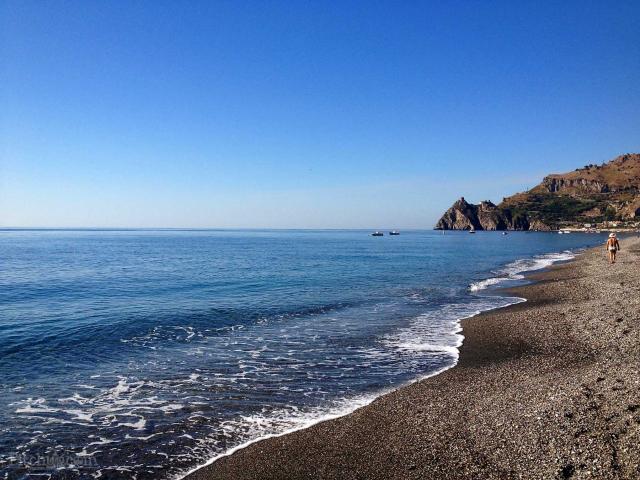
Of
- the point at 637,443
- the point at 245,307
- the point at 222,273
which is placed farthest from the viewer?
the point at 222,273

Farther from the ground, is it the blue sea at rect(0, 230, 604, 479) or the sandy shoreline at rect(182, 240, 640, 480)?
the sandy shoreline at rect(182, 240, 640, 480)

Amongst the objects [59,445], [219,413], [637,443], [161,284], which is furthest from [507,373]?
[161,284]

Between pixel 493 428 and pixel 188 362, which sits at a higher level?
pixel 493 428

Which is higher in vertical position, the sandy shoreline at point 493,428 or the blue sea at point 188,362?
the sandy shoreline at point 493,428

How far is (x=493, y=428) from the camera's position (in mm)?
10352

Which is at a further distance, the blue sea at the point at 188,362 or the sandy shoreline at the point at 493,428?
the blue sea at the point at 188,362

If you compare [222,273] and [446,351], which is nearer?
[446,351]

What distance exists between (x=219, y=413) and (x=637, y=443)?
10.7m

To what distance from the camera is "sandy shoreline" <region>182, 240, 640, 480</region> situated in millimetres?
8602

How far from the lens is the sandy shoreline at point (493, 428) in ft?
28.2

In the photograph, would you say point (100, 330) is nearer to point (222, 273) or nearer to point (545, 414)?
point (545, 414)

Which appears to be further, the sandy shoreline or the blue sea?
the blue sea

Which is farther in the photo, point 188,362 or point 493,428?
point 188,362

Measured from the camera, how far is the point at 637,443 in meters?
8.33
